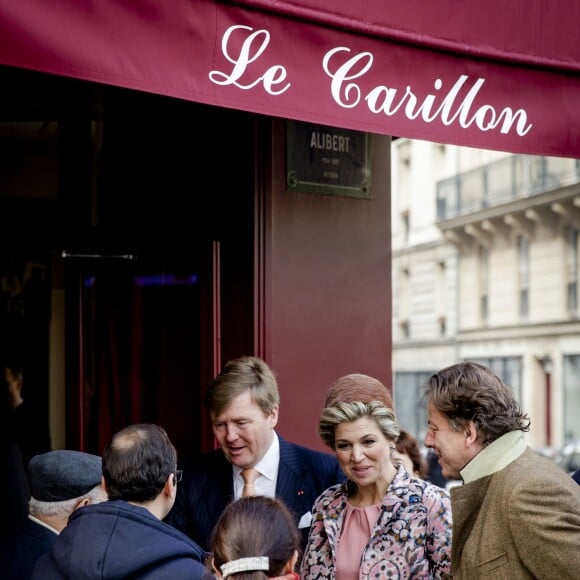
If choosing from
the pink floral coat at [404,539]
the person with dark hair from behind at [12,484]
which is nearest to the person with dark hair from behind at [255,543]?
the pink floral coat at [404,539]

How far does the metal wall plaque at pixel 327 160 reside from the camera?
18.4ft

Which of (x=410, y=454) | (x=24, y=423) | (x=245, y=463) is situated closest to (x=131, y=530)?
(x=245, y=463)

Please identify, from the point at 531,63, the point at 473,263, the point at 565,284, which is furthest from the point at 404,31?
the point at 473,263

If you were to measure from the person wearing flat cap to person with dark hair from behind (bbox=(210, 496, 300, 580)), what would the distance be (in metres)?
1.05

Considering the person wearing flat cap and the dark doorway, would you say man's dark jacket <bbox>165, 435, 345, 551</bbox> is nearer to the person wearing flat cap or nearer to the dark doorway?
the person wearing flat cap

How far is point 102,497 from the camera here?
372 centimetres

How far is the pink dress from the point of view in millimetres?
3812

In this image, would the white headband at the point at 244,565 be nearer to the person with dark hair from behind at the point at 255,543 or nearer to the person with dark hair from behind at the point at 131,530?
the person with dark hair from behind at the point at 255,543

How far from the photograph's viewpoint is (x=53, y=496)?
371 centimetres

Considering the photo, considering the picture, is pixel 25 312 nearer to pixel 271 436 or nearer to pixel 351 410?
pixel 271 436

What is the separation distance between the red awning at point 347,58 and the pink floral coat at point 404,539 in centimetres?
138

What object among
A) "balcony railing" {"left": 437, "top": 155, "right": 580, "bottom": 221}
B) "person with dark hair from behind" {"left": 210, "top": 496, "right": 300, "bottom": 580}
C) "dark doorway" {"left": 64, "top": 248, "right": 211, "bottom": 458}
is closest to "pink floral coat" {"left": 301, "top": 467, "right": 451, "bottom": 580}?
"person with dark hair from behind" {"left": 210, "top": 496, "right": 300, "bottom": 580}

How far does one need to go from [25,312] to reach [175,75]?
409cm

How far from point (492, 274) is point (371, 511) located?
31313 mm
